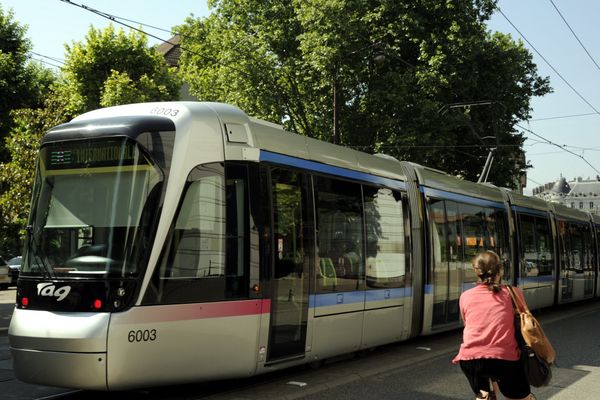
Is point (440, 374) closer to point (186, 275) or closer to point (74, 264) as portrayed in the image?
point (186, 275)

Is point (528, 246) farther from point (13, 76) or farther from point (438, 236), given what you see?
point (13, 76)

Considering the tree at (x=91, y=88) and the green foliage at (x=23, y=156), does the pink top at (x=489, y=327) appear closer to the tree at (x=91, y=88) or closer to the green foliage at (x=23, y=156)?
the green foliage at (x=23, y=156)

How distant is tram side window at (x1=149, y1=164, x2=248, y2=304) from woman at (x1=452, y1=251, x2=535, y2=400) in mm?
2864

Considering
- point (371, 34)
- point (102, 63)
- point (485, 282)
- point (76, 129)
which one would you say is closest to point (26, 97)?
point (102, 63)

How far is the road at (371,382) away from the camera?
684cm

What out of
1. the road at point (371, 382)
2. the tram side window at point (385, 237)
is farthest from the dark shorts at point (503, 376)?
the tram side window at point (385, 237)

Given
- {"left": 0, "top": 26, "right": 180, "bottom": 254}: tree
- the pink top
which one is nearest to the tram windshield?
the pink top

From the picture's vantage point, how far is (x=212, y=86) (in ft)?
95.7

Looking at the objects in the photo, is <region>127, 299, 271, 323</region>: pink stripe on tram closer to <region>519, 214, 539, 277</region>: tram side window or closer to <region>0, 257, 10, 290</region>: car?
<region>519, 214, 539, 277</region>: tram side window

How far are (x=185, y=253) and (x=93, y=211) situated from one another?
0.95 metres

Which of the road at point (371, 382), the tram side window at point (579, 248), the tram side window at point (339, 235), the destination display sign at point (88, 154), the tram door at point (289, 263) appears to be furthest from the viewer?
the tram side window at point (579, 248)

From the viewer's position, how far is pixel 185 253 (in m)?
6.28

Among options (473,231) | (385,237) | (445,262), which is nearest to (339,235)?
(385,237)

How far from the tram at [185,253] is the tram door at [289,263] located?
20 mm
